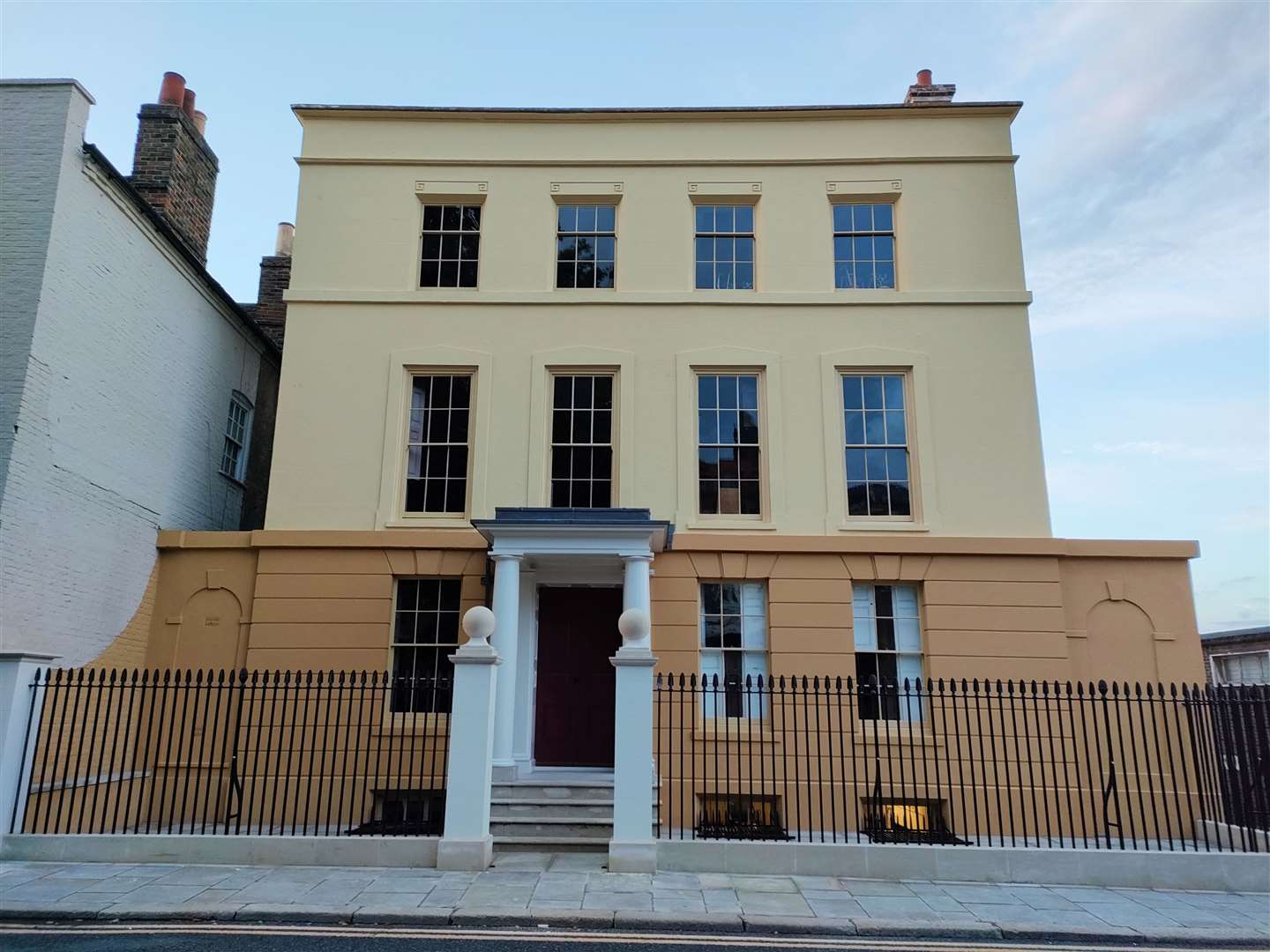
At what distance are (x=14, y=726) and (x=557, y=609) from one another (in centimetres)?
703

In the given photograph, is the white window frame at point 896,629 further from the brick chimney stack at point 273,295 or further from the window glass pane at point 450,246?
the brick chimney stack at point 273,295

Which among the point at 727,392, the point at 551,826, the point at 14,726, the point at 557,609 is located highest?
the point at 727,392

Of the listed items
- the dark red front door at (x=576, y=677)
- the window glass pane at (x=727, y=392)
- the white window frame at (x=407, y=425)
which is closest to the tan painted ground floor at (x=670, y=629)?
the dark red front door at (x=576, y=677)

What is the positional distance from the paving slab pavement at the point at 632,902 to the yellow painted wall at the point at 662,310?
5.84m

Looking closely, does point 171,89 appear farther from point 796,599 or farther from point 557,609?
point 796,599

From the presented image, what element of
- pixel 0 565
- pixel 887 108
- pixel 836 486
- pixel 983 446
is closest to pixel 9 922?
pixel 0 565

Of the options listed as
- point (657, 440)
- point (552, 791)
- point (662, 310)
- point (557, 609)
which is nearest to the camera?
point (552, 791)

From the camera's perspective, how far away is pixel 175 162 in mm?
15297

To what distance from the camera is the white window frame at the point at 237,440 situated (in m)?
16.0

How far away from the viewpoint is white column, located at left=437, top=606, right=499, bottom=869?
9172 millimetres

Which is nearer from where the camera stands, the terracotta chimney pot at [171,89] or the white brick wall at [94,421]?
the white brick wall at [94,421]

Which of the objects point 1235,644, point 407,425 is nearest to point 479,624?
point 407,425

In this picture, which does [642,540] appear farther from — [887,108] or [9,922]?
[887,108]

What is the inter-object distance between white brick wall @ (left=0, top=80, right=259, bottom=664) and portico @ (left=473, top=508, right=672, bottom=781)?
555cm
